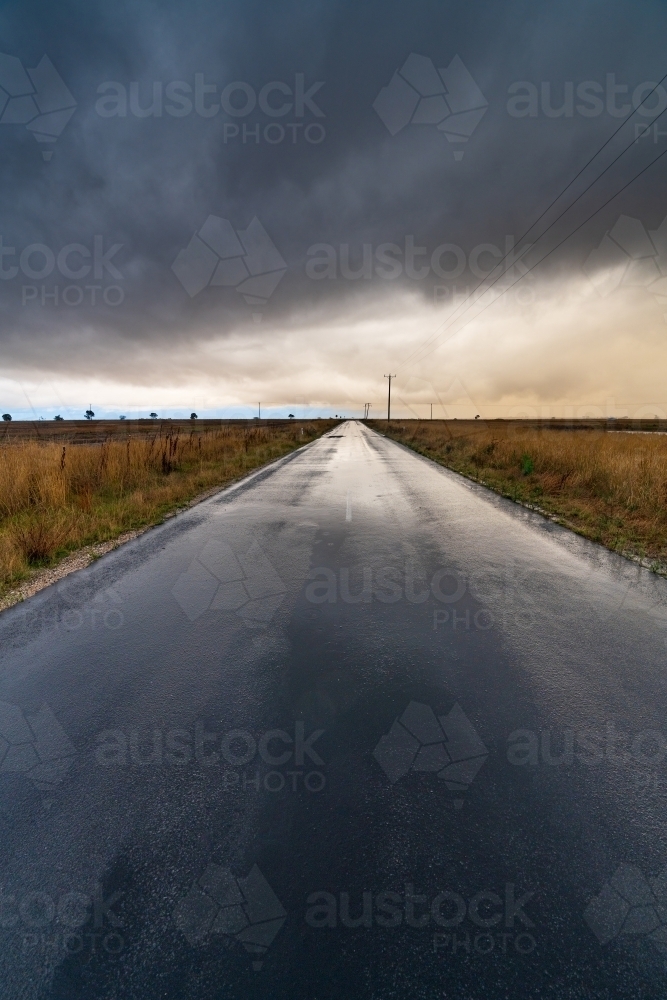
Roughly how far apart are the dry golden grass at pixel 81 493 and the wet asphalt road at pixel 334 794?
2158 millimetres

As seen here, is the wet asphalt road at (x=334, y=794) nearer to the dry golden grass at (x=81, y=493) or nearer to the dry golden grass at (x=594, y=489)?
the dry golden grass at (x=81, y=493)

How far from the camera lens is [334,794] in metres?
2.21

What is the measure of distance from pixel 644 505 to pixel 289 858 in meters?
9.46

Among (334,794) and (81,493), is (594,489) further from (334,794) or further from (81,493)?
(81,493)

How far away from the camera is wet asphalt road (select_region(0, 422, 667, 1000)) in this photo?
1.54 metres

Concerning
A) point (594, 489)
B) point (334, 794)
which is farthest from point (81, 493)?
point (594, 489)

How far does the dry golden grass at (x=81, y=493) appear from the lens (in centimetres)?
645

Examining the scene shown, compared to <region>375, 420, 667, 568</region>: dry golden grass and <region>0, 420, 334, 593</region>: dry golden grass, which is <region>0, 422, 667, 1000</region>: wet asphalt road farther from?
<region>375, 420, 667, 568</region>: dry golden grass

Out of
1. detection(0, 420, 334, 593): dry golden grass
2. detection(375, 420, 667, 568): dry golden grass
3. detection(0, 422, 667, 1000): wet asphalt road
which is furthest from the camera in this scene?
detection(375, 420, 667, 568): dry golden grass

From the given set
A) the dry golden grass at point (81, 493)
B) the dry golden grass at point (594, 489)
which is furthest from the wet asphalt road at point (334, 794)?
the dry golden grass at point (594, 489)

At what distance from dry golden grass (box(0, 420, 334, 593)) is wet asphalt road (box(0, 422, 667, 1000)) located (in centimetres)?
216

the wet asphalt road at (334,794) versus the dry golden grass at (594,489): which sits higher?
the dry golden grass at (594,489)

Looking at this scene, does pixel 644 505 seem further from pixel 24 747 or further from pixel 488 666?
pixel 24 747

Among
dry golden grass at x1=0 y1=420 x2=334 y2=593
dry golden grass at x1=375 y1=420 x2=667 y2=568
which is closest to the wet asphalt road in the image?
dry golden grass at x1=0 y1=420 x2=334 y2=593
